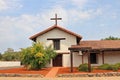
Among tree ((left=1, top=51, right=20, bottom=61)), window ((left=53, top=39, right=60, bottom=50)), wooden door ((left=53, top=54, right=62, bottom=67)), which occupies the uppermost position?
window ((left=53, top=39, right=60, bottom=50))

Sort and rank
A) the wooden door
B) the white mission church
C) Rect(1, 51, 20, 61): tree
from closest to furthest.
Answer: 1. the white mission church
2. the wooden door
3. Rect(1, 51, 20, 61): tree

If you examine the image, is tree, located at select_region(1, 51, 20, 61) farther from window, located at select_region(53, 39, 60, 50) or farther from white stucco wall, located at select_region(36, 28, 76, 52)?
window, located at select_region(53, 39, 60, 50)

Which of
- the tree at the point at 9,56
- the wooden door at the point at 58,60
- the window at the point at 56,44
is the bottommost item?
the wooden door at the point at 58,60

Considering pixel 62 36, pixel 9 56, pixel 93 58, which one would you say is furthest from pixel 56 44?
pixel 9 56

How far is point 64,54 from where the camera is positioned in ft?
135

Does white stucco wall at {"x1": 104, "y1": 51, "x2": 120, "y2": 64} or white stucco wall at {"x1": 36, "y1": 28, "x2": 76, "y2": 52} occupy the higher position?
white stucco wall at {"x1": 36, "y1": 28, "x2": 76, "y2": 52}

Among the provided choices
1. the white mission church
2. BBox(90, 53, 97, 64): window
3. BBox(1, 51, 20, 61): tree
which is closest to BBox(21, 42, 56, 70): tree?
the white mission church

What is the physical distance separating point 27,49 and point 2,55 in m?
57.2

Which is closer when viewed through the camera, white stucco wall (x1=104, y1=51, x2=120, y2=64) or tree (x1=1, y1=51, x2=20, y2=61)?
white stucco wall (x1=104, y1=51, x2=120, y2=64)

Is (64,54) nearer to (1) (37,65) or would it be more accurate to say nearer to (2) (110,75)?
(1) (37,65)

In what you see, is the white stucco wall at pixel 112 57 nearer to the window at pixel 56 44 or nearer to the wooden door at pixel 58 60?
the wooden door at pixel 58 60

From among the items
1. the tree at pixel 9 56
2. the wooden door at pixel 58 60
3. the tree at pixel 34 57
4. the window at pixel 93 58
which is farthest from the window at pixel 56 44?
the tree at pixel 9 56

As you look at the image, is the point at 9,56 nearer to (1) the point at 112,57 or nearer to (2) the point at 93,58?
(2) the point at 93,58

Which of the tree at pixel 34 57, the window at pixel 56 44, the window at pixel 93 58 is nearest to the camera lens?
the tree at pixel 34 57
